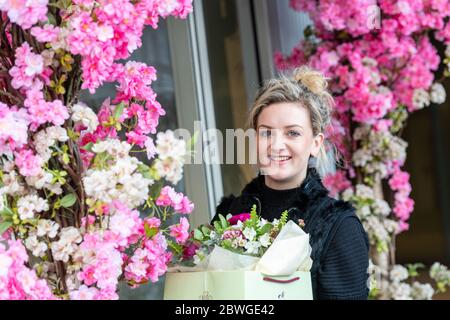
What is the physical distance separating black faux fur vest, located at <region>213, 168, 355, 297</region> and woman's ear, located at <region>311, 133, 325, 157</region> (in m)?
0.06

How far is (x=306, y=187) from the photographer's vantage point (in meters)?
2.17

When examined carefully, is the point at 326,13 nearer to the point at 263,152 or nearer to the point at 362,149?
the point at 362,149

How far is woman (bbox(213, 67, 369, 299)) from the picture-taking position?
1.99 meters

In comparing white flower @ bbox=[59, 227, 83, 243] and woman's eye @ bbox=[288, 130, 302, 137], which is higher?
woman's eye @ bbox=[288, 130, 302, 137]

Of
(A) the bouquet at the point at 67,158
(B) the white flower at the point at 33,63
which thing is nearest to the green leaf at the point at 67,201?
(A) the bouquet at the point at 67,158

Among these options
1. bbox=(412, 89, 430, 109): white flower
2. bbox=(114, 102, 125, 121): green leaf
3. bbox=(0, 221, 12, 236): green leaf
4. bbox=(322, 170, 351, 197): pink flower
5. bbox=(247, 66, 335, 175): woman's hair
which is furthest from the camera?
bbox=(322, 170, 351, 197): pink flower

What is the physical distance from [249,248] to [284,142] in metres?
0.49

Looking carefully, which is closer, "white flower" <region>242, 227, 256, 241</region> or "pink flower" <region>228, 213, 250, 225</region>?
"white flower" <region>242, 227, 256, 241</region>

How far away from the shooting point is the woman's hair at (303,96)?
2.21 metres

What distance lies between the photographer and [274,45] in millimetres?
4145

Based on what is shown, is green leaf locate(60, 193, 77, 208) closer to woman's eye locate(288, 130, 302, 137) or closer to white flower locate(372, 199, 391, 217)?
woman's eye locate(288, 130, 302, 137)

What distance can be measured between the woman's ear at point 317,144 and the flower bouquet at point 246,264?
1.54 ft

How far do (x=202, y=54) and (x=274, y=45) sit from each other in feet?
1.84

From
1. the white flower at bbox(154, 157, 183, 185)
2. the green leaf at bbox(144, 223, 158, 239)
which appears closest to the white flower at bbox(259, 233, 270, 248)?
the green leaf at bbox(144, 223, 158, 239)
